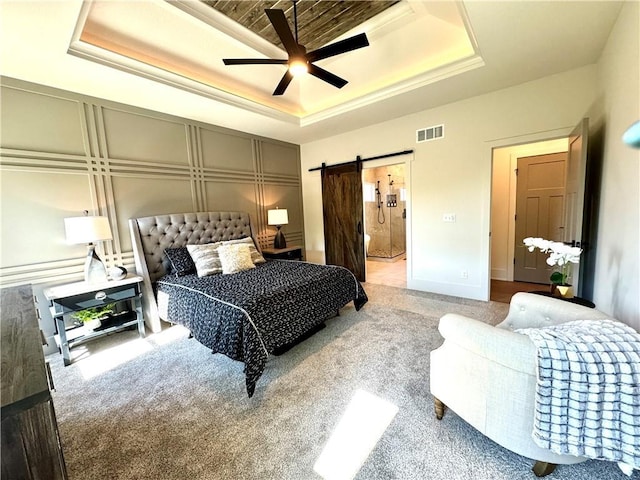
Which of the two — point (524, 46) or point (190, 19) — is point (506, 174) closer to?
point (524, 46)

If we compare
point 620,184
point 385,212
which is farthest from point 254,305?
point 385,212

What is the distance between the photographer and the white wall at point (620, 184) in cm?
170

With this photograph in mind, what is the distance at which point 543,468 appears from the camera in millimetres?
1282

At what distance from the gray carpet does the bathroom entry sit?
4322 mm

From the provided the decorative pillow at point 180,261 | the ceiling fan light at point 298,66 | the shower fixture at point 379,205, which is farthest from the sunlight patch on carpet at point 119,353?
the shower fixture at point 379,205

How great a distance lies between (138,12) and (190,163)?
1772 mm

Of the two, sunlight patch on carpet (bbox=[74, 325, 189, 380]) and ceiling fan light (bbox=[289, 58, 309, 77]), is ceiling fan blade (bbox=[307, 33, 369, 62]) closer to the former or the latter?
ceiling fan light (bbox=[289, 58, 309, 77])

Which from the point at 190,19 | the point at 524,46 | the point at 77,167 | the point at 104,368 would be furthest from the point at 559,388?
the point at 77,167

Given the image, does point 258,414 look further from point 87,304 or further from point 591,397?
point 87,304

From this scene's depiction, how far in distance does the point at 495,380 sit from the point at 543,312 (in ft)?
2.61

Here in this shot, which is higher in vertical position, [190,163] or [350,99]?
[350,99]

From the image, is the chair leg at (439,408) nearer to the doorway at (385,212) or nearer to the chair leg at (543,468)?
the chair leg at (543,468)

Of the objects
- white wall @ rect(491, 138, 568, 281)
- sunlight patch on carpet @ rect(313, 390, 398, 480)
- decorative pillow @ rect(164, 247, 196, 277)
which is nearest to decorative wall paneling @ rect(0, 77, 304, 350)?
decorative pillow @ rect(164, 247, 196, 277)

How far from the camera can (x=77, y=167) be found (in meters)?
2.86
